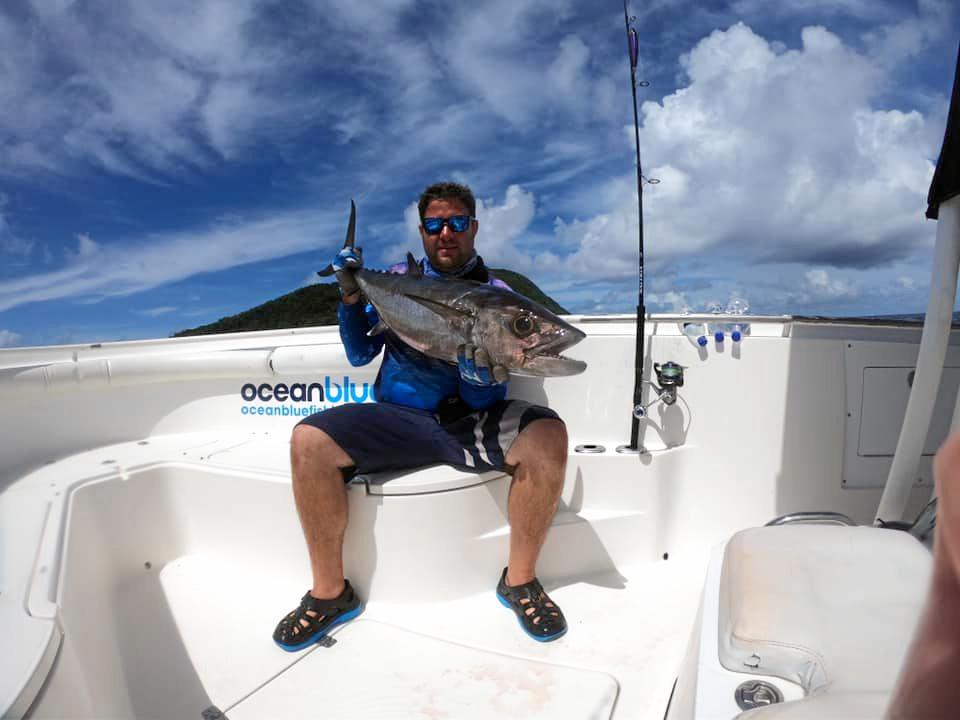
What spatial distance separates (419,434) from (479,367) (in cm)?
63

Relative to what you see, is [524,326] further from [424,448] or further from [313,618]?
[313,618]

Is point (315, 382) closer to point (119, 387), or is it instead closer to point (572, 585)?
point (119, 387)

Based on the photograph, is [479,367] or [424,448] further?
[424,448]

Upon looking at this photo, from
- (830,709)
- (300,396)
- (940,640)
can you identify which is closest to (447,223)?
(300,396)

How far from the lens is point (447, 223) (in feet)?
9.23

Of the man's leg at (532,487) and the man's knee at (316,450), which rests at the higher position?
the man's knee at (316,450)

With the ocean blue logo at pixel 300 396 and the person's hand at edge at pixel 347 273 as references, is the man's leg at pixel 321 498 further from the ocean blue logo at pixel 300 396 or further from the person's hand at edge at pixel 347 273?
the ocean blue logo at pixel 300 396

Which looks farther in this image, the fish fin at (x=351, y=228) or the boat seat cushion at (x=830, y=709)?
the fish fin at (x=351, y=228)

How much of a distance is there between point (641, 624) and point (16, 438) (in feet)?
12.1

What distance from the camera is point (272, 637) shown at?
7.86ft

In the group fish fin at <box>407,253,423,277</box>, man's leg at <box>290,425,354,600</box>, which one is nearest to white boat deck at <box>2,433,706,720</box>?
man's leg at <box>290,425,354,600</box>

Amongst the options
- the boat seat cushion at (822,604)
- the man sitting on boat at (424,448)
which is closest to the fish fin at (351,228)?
the man sitting on boat at (424,448)

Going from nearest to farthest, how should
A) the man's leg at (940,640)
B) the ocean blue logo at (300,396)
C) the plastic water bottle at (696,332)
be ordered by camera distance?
the man's leg at (940,640) < the plastic water bottle at (696,332) < the ocean blue logo at (300,396)

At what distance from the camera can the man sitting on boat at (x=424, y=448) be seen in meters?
2.41
